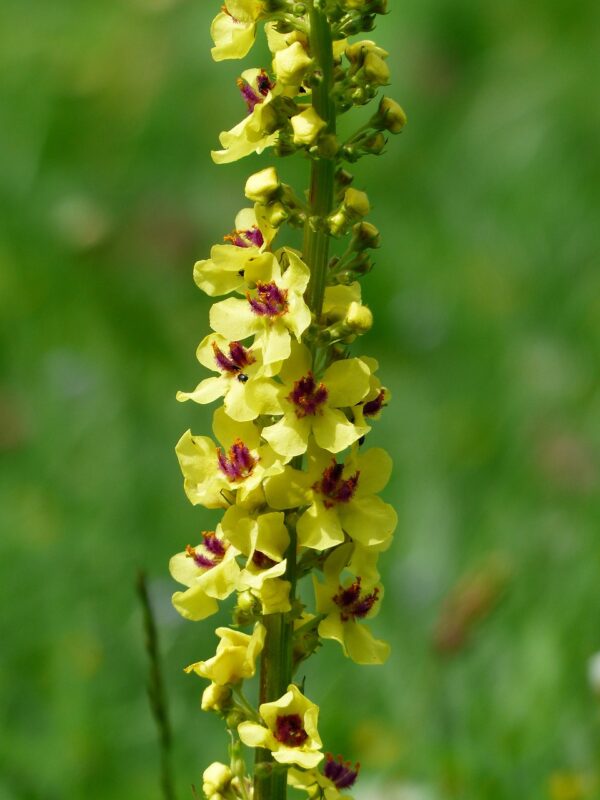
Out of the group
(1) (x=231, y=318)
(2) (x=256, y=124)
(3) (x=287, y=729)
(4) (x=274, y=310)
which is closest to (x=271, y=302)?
(4) (x=274, y=310)

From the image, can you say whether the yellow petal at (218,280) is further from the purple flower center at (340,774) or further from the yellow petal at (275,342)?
the purple flower center at (340,774)

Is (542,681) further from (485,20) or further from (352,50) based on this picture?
(485,20)

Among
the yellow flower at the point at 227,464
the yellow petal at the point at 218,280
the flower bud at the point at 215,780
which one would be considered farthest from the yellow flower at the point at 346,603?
the yellow petal at the point at 218,280

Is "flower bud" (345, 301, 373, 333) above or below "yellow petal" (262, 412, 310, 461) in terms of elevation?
above

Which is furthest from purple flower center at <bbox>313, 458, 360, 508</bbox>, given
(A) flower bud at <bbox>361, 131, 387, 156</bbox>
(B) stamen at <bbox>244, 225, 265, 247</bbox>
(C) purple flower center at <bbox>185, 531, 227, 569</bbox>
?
(A) flower bud at <bbox>361, 131, 387, 156</bbox>

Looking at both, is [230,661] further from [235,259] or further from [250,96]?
[250,96]

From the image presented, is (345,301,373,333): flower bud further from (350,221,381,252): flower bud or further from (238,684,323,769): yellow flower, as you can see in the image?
(238,684,323,769): yellow flower
